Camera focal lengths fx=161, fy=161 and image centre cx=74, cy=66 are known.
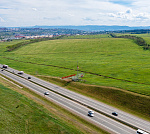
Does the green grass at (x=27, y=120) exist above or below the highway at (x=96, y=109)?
above

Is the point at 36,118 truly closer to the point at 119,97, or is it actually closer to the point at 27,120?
the point at 27,120

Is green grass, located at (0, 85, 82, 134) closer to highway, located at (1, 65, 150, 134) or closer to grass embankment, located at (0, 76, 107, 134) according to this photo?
grass embankment, located at (0, 76, 107, 134)

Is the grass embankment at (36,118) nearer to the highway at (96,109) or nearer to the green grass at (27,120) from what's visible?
the green grass at (27,120)

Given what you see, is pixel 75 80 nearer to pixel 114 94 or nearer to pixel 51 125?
pixel 114 94

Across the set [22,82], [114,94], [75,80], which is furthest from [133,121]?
[22,82]

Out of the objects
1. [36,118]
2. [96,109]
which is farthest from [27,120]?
[96,109]

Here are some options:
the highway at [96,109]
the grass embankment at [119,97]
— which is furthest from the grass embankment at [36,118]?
the grass embankment at [119,97]

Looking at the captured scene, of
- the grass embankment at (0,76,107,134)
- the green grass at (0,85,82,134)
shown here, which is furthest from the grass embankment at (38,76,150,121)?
the green grass at (0,85,82,134)

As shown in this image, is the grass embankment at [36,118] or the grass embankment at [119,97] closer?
the grass embankment at [36,118]
